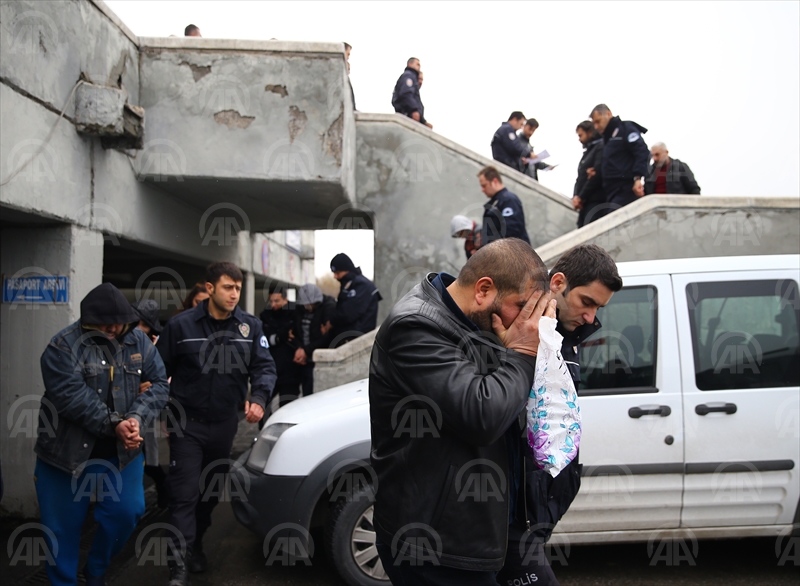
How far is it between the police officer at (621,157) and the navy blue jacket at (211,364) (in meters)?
5.31

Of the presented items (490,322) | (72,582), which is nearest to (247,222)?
(72,582)

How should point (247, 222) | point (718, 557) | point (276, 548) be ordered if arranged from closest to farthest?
point (276, 548) < point (718, 557) < point (247, 222)

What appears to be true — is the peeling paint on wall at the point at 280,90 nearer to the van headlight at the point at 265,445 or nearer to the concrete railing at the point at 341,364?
the concrete railing at the point at 341,364

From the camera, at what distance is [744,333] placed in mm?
3924

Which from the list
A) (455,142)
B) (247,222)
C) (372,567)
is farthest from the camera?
(247,222)

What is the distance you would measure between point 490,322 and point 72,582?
9.58ft

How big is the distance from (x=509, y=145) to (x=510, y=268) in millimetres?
8474

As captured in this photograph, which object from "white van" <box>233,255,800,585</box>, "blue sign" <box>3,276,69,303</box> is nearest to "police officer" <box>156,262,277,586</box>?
"white van" <box>233,255,800,585</box>

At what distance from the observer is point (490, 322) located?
1867 mm

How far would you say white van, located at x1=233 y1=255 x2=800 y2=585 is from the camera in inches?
146

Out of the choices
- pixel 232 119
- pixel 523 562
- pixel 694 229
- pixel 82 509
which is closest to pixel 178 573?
pixel 82 509

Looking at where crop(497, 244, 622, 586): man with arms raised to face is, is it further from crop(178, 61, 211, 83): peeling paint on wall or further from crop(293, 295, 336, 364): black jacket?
crop(178, 61, 211, 83): peeling paint on wall

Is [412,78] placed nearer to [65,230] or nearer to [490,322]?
[65,230]

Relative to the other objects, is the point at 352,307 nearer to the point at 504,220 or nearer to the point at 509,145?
the point at 504,220
